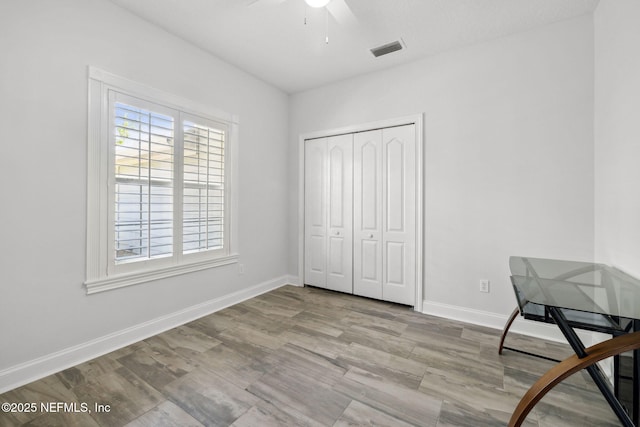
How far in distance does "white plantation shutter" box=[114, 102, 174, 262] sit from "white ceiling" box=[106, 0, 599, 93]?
3.02ft

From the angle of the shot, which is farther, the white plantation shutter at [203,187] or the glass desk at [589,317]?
the white plantation shutter at [203,187]

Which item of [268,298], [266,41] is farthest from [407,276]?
[266,41]

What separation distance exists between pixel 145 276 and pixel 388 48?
3.27 m

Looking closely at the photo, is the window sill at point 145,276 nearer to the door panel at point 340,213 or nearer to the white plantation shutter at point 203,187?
the white plantation shutter at point 203,187

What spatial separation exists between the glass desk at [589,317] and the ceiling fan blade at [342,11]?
81.9 inches

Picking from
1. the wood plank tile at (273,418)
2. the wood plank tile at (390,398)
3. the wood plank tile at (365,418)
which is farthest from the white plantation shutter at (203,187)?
the wood plank tile at (365,418)

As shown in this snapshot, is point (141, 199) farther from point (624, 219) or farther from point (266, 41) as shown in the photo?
point (624, 219)

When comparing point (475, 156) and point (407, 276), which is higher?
point (475, 156)

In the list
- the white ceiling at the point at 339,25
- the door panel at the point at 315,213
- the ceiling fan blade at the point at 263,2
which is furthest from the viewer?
the door panel at the point at 315,213

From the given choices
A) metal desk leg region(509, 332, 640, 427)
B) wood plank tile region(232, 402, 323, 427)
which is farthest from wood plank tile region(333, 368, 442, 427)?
metal desk leg region(509, 332, 640, 427)

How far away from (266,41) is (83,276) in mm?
2666

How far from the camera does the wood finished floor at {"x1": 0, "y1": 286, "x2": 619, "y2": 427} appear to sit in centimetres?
154

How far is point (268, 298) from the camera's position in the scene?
348 cm

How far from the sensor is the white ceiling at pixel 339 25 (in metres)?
2.26
